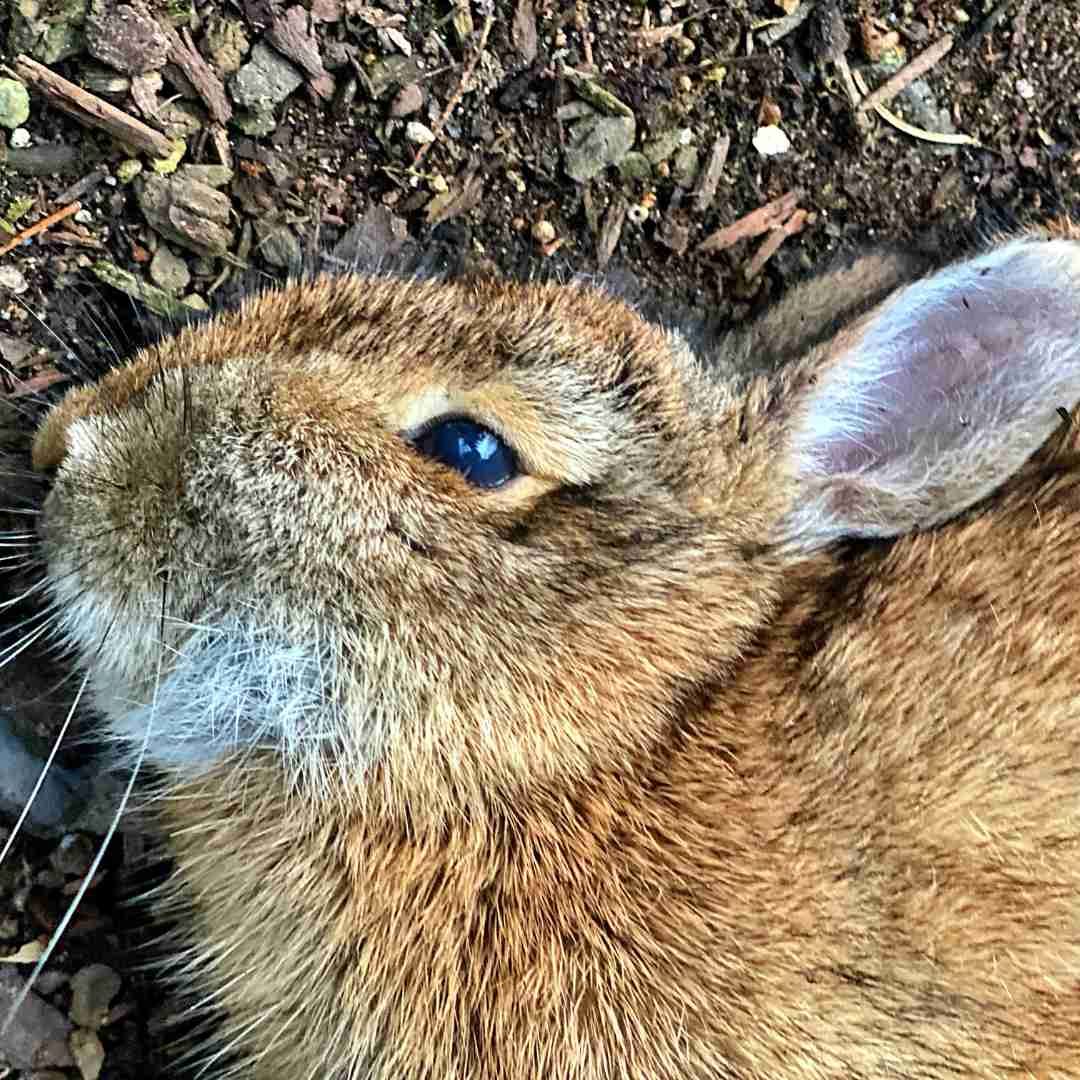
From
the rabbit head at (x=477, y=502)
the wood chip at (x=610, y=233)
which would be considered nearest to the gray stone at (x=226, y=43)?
the rabbit head at (x=477, y=502)

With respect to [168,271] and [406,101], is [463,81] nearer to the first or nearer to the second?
[406,101]

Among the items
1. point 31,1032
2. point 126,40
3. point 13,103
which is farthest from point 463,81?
point 31,1032

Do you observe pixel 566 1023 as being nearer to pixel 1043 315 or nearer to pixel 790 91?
pixel 1043 315

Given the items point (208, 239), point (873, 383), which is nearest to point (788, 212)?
point (873, 383)

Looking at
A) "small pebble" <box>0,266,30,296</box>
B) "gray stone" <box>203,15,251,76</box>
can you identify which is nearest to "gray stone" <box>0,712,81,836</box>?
"small pebble" <box>0,266,30,296</box>

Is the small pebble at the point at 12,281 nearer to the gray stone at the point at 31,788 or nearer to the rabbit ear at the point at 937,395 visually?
the gray stone at the point at 31,788

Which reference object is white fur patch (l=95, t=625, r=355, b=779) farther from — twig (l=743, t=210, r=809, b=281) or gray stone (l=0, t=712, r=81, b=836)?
twig (l=743, t=210, r=809, b=281)
